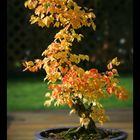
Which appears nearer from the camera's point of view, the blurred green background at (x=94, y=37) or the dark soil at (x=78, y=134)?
the dark soil at (x=78, y=134)

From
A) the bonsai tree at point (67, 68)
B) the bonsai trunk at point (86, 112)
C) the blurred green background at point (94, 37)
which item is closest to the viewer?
the bonsai tree at point (67, 68)

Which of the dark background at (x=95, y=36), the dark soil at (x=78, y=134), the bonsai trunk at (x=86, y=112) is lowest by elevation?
the dark soil at (x=78, y=134)

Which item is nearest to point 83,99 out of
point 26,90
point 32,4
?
point 32,4

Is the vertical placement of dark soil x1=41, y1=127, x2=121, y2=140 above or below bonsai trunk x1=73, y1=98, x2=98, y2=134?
below

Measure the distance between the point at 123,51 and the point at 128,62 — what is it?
259 millimetres

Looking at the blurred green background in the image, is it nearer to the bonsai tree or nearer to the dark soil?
the dark soil

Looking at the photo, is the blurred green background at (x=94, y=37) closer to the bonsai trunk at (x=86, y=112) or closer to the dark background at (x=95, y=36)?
the dark background at (x=95, y=36)

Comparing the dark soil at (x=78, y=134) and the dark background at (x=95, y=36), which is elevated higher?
the dark background at (x=95, y=36)

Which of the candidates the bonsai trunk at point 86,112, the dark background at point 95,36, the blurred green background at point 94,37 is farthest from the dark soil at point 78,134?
the dark background at point 95,36

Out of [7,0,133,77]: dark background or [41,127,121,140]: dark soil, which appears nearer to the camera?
[41,127,121,140]: dark soil

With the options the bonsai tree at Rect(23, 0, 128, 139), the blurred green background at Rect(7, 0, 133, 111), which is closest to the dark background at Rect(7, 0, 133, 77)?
the blurred green background at Rect(7, 0, 133, 111)

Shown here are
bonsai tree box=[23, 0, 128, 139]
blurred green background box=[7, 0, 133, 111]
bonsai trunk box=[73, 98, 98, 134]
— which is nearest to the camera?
bonsai tree box=[23, 0, 128, 139]

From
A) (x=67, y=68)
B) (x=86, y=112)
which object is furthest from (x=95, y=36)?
(x=67, y=68)

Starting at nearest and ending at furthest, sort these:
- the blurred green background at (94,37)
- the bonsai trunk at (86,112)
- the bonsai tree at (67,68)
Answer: the bonsai tree at (67,68)
the bonsai trunk at (86,112)
the blurred green background at (94,37)
